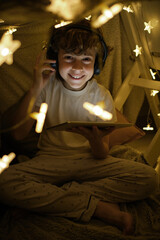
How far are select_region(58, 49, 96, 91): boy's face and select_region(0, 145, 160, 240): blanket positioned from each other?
19.1 inches

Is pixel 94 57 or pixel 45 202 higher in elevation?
pixel 94 57

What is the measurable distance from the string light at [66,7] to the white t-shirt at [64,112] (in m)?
0.50

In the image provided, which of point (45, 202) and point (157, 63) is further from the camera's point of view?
point (157, 63)

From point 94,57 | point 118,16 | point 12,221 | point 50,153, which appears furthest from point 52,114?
point 118,16

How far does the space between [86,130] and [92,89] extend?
289 millimetres

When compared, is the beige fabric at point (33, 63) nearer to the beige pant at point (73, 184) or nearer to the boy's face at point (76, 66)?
the boy's face at point (76, 66)

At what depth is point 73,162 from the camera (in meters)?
1.08

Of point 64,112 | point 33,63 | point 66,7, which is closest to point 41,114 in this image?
point 64,112

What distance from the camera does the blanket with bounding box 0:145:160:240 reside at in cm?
85

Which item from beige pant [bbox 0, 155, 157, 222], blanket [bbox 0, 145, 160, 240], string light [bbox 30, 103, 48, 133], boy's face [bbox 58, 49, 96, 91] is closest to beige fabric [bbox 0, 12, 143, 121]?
boy's face [bbox 58, 49, 96, 91]

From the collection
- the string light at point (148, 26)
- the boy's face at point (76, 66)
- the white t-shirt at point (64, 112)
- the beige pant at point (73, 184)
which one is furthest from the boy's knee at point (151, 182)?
the string light at point (148, 26)

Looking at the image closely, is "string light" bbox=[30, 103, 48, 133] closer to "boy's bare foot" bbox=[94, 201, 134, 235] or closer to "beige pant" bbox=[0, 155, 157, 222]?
"beige pant" bbox=[0, 155, 157, 222]

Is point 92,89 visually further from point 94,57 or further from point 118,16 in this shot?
point 118,16

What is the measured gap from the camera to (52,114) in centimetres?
118
